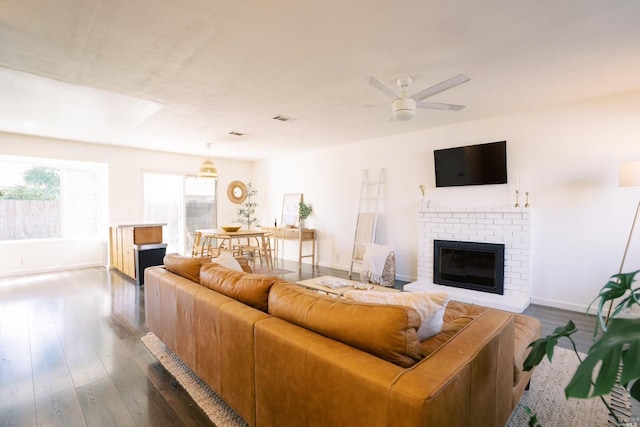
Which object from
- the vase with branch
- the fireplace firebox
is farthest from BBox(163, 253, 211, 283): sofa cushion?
the vase with branch

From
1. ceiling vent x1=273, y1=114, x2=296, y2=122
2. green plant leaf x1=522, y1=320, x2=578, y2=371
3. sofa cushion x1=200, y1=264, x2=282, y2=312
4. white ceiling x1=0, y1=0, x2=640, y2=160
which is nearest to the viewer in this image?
green plant leaf x1=522, y1=320, x2=578, y2=371

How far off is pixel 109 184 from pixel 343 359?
6746 millimetres

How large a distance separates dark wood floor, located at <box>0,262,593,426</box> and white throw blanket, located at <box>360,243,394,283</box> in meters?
1.98

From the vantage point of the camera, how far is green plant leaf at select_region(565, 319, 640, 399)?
0.68 m

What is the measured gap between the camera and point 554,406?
195 centimetres

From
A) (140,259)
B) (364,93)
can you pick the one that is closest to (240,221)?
(140,259)

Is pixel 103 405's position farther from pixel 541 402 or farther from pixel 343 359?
pixel 541 402

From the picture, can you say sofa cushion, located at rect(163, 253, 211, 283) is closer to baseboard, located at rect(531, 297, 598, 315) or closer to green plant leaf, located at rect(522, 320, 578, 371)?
green plant leaf, located at rect(522, 320, 578, 371)

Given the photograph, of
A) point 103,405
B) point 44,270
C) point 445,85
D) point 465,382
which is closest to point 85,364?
point 103,405

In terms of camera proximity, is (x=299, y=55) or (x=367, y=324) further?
(x=299, y=55)

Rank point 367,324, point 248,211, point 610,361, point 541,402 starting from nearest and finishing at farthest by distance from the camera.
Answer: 1. point 610,361
2. point 367,324
3. point 541,402
4. point 248,211

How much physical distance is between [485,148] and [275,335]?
4.06 m

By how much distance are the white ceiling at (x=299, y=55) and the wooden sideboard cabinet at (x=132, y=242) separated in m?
1.85

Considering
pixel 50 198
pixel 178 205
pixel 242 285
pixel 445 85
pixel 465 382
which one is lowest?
pixel 465 382
